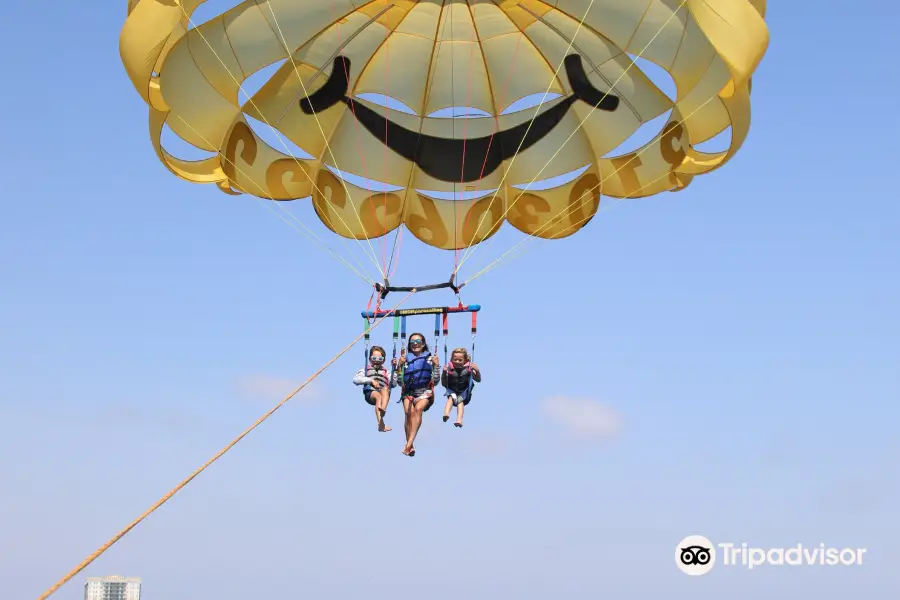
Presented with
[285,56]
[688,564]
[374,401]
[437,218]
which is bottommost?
[688,564]

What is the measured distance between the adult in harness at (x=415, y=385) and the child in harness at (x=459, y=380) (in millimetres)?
134

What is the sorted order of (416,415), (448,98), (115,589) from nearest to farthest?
(416,415) → (448,98) → (115,589)

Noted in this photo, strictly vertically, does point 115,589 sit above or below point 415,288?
above

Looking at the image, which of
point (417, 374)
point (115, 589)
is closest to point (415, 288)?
point (417, 374)

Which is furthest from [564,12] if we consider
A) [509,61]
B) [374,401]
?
[374,401]

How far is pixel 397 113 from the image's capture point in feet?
54.7

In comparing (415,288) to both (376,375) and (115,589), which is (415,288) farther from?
(115,589)

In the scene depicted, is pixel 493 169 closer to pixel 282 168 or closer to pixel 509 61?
pixel 509 61

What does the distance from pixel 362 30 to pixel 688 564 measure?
8.24 m

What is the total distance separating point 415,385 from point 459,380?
0.49 meters

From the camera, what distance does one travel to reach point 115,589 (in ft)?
478

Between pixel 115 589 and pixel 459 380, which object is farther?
pixel 115 589

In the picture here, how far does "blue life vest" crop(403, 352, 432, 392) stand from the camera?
14.0m

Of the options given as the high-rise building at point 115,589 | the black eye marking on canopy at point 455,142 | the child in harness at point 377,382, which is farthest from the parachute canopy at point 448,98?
the high-rise building at point 115,589
